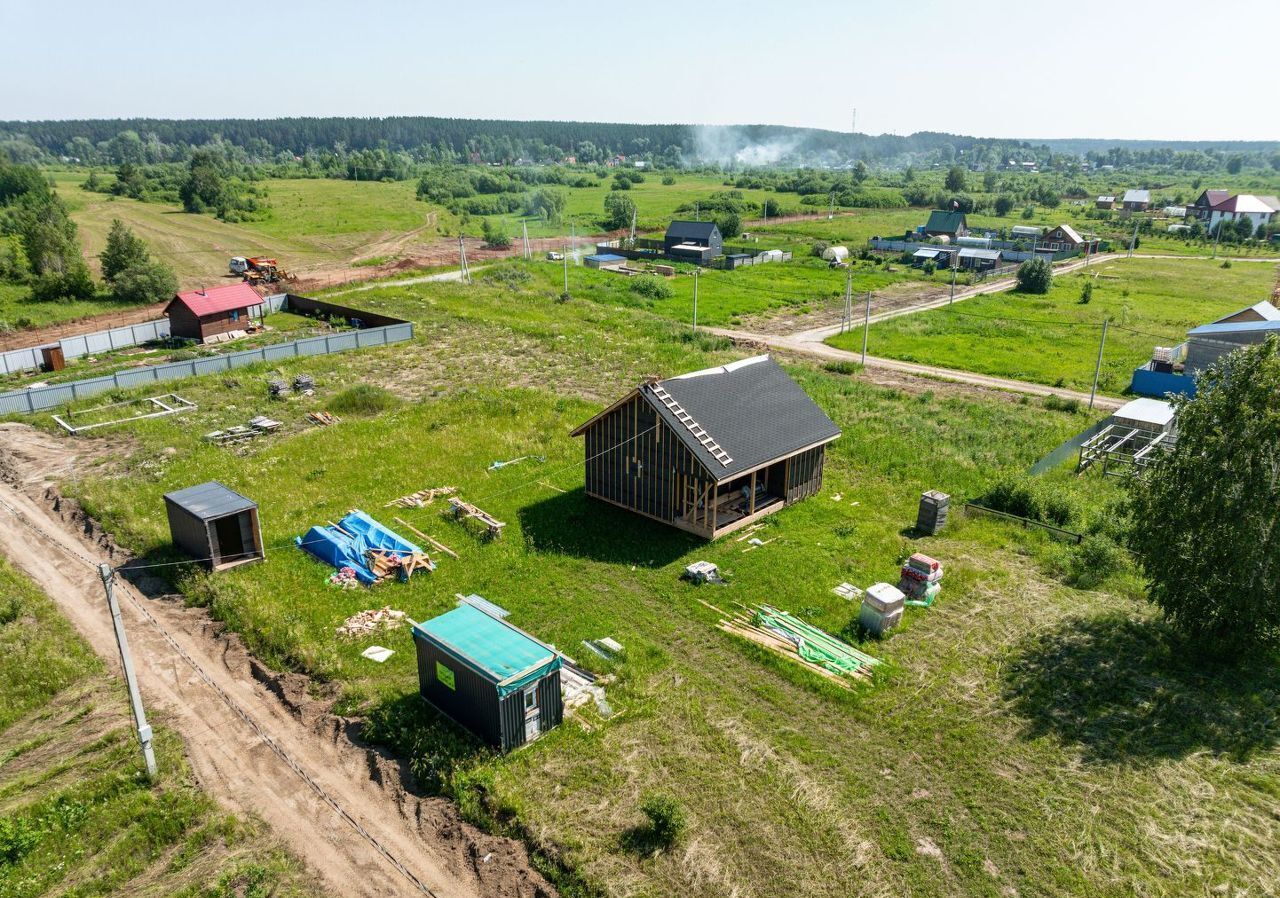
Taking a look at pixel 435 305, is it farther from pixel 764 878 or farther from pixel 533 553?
pixel 764 878

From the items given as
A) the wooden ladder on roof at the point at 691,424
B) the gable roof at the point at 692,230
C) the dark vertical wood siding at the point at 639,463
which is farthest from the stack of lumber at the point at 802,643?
the gable roof at the point at 692,230

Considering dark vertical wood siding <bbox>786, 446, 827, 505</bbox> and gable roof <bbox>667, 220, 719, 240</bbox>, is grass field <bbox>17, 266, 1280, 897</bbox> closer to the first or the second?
dark vertical wood siding <bbox>786, 446, 827, 505</bbox>

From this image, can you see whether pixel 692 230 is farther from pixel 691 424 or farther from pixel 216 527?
pixel 216 527

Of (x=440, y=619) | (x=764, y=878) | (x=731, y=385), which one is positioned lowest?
(x=764, y=878)

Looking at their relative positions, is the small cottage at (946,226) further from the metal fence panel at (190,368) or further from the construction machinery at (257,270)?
the construction machinery at (257,270)

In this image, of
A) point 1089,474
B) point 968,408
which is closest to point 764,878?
point 1089,474

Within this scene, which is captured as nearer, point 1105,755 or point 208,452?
point 1105,755

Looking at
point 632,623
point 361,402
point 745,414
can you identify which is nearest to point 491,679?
point 632,623
